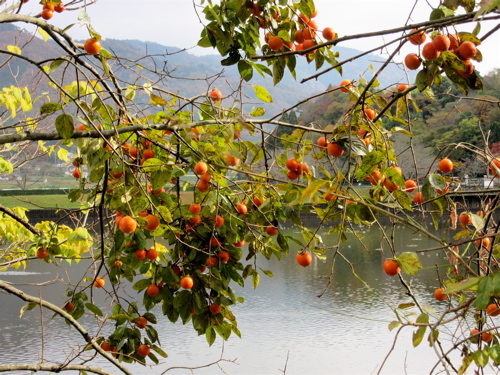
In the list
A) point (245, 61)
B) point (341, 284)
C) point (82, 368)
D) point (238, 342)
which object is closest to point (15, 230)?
point (82, 368)

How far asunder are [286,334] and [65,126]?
5956mm

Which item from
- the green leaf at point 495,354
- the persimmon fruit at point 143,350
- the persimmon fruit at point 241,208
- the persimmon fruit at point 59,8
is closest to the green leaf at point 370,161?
the green leaf at point 495,354

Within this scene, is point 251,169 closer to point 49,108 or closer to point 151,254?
point 151,254

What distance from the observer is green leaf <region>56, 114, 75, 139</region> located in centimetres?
115

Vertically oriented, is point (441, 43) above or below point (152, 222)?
above

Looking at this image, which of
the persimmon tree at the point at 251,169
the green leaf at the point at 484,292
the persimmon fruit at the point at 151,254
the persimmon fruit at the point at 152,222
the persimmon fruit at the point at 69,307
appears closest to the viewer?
the green leaf at the point at 484,292

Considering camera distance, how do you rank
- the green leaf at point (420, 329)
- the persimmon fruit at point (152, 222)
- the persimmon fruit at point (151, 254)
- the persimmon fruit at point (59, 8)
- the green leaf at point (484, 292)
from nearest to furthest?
the green leaf at point (484, 292) < the green leaf at point (420, 329) < the persimmon fruit at point (152, 222) < the persimmon fruit at point (151, 254) < the persimmon fruit at point (59, 8)

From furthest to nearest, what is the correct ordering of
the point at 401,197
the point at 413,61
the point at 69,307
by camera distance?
1. the point at 69,307
2. the point at 401,197
3. the point at 413,61

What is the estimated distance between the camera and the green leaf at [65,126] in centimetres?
115

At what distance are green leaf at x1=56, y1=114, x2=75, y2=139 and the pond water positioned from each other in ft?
11.1

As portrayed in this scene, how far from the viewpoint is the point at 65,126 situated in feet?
3.82

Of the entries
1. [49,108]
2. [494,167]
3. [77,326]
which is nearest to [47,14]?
[49,108]

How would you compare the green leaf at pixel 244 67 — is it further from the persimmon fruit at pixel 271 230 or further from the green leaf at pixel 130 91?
the persimmon fruit at pixel 271 230

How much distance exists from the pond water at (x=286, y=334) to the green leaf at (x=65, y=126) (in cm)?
339
